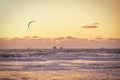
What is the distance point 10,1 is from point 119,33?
Result: 78.3 inches

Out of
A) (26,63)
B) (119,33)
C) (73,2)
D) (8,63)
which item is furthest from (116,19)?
(8,63)

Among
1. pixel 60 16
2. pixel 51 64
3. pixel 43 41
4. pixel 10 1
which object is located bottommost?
pixel 51 64

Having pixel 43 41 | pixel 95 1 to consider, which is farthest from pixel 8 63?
pixel 95 1

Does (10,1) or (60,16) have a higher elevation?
(10,1)

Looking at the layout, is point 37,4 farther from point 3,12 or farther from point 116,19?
point 116,19

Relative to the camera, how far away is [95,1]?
15.2ft

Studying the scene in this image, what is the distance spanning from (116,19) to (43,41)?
133 centimetres

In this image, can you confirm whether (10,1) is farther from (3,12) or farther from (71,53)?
(71,53)

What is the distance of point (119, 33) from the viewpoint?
461cm

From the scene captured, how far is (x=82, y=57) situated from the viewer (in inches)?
178

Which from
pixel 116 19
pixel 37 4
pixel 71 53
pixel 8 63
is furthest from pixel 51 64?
pixel 116 19

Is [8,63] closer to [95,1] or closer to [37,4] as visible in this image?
[37,4]

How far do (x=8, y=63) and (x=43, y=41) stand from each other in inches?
27.9

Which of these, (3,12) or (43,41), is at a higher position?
(3,12)
